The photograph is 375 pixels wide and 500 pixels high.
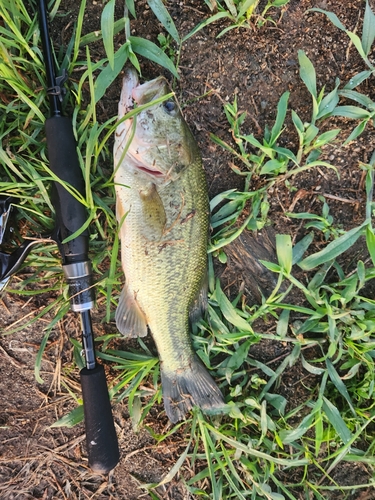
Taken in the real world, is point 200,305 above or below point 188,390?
above

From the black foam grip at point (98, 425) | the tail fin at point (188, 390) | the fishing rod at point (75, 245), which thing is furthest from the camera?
the tail fin at point (188, 390)

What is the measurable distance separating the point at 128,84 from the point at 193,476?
7.22 feet

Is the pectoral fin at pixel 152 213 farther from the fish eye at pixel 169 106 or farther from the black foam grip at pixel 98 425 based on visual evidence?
the black foam grip at pixel 98 425

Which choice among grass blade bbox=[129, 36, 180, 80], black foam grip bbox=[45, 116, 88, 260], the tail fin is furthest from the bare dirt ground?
black foam grip bbox=[45, 116, 88, 260]

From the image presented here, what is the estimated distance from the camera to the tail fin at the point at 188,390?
2098mm

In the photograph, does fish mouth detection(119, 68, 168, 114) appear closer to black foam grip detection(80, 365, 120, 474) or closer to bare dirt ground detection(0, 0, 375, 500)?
bare dirt ground detection(0, 0, 375, 500)

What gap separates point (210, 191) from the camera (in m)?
2.13

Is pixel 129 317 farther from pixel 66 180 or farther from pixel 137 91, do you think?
pixel 137 91

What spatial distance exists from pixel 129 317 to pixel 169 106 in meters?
1.06

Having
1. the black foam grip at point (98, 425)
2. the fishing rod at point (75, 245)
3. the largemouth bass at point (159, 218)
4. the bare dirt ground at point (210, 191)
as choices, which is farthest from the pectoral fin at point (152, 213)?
the black foam grip at point (98, 425)

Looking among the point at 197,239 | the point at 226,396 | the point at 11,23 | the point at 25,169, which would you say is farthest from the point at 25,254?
the point at 226,396

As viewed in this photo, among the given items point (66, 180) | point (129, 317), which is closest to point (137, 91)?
point (66, 180)

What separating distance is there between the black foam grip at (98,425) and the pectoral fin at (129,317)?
0.23 meters

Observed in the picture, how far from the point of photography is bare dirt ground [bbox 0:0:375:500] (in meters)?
2.04
